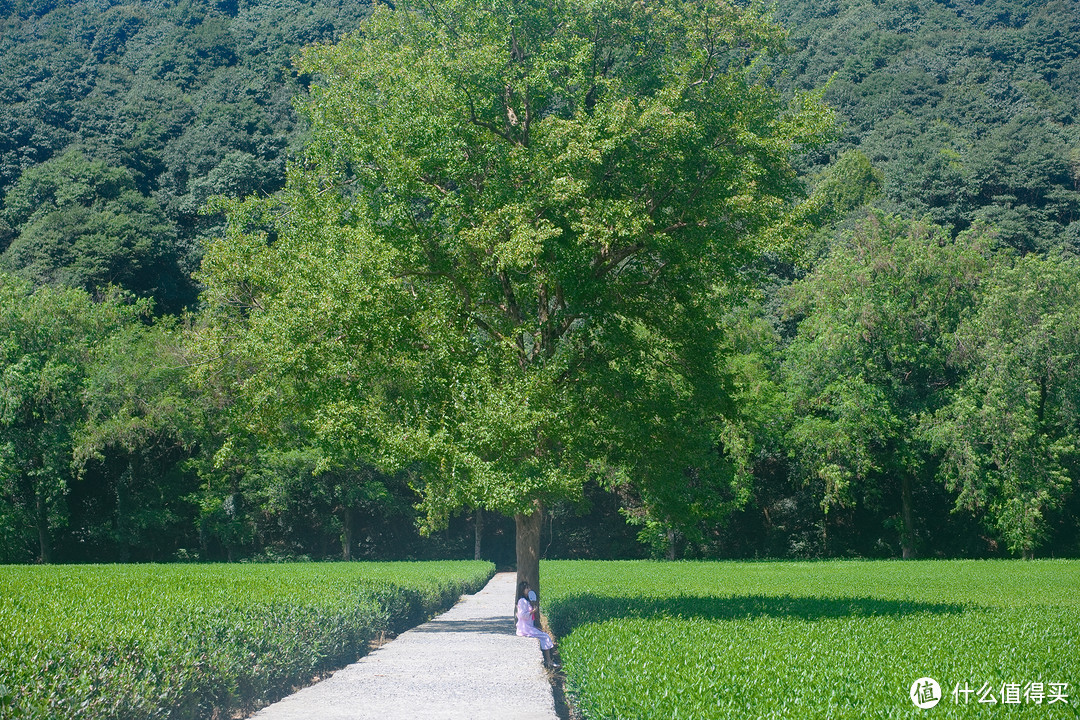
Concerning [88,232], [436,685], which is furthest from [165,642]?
[88,232]

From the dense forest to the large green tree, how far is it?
3.47 ft

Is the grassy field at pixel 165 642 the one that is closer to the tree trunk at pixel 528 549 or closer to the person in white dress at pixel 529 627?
the person in white dress at pixel 529 627

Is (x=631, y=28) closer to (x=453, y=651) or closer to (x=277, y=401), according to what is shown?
(x=277, y=401)

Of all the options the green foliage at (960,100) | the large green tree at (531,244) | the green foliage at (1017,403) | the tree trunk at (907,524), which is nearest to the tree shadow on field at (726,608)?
the large green tree at (531,244)

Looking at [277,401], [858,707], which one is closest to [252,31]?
[277,401]

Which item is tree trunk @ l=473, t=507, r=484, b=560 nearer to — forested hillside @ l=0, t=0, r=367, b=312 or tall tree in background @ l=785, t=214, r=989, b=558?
tall tree in background @ l=785, t=214, r=989, b=558

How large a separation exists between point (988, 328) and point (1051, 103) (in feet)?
144

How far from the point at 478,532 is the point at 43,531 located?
2341cm

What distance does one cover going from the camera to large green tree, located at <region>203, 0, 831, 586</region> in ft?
51.2

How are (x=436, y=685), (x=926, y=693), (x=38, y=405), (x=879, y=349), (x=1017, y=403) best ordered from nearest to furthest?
(x=926, y=693)
(x=436, y=685)
(x=38, y=405)
(x=1017, y=403)
(x=879, y=349)

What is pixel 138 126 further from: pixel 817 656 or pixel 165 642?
pixel 817 656

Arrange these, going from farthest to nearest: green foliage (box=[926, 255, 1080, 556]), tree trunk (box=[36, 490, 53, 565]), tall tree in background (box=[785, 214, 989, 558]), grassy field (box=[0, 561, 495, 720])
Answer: tall tree in background (box=[785, 214, 989, 558]), green foliage (box=[926, 255, 1080, 556]), tree trunk (box=[36, 490, 53, 565]), grassy field (box=[0, 561, 495, 720])

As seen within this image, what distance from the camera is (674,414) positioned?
1755 centimetres

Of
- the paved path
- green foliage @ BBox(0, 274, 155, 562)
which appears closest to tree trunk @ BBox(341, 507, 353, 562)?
green foliage @ BBox(0, 274, 155, 562)
